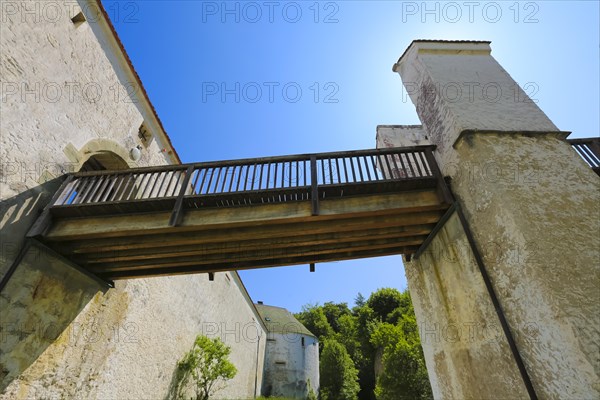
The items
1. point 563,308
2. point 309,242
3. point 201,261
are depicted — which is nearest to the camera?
point 563,308

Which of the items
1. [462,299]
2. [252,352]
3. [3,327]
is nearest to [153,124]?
[3,327]

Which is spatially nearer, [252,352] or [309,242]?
[309,242]

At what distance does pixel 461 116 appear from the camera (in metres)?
5.39

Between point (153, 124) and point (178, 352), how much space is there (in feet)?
25.9

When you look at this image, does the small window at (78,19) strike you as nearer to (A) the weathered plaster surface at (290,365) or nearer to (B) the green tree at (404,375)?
(B) the green tree at (404,375)

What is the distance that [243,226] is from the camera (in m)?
5.09

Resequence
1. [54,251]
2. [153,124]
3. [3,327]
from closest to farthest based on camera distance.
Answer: [3,327], [54,251], [153,124]

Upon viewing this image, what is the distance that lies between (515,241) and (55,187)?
786cm

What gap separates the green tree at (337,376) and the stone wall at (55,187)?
16.7 metres

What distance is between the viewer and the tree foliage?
13.6 metres

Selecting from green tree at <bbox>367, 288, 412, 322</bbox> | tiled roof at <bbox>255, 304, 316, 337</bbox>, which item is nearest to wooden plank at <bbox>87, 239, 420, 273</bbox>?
tiled roof at <bbox>255, 304, 316, 337</bbox>

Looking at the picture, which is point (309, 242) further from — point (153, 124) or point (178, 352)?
point (178, 352)

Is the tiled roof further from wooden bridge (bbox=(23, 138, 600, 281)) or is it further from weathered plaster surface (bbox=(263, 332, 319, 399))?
wooden bridge (bbox=(23, 138, 600, 281))

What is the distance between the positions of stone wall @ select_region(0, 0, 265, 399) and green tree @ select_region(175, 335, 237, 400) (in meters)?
1.08
